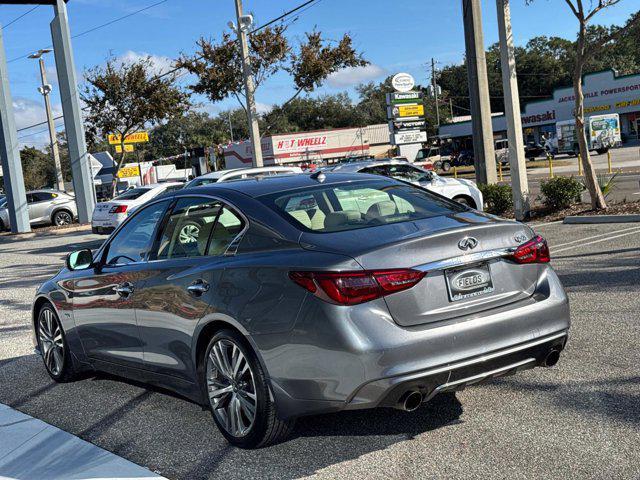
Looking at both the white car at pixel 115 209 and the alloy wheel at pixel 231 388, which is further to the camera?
the white car at pixel 115 209

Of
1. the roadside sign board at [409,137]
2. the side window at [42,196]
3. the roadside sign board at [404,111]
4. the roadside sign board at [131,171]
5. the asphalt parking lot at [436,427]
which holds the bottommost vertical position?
the asphalt parking lot at [436,427]

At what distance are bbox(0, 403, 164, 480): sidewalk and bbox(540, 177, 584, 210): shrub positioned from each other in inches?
496

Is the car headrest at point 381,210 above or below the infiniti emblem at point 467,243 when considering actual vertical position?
above

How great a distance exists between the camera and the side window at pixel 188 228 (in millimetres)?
5152

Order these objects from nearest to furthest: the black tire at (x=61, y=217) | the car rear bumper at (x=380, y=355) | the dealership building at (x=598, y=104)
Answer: the car rear bumper at (x=380, y=355) → the black tire at (x=61, y=217) → the dealership building at (x=598, y=104)

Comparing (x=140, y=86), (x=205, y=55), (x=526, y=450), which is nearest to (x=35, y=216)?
(x=140, y=86)

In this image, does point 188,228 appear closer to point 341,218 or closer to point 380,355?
point 341,218

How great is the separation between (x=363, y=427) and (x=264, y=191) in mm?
1661

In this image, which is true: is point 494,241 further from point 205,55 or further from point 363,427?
point 205,55

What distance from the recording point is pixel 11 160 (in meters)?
31.0

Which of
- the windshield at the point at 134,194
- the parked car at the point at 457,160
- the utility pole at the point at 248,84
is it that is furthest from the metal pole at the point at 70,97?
the parked car at the point at 457,160

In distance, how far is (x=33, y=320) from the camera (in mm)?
7207

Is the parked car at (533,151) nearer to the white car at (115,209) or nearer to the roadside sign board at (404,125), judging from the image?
the roadside sign board at (404,125)

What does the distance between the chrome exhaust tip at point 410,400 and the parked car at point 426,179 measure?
40.0 feet
